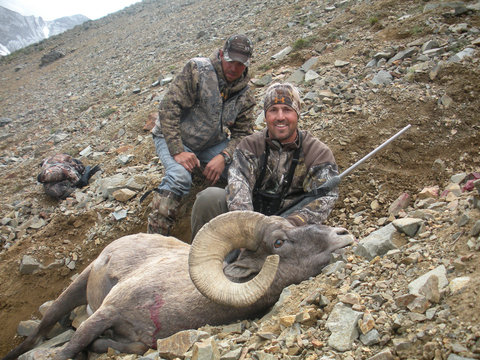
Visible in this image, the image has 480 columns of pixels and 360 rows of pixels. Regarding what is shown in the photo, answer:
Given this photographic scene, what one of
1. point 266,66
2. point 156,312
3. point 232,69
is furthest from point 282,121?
point 266,66

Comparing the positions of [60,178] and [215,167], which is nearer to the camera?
[215,167]

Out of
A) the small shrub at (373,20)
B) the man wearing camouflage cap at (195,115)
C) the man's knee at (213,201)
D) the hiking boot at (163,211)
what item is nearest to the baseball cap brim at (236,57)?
the man wearing camouflage cap at (195,115)

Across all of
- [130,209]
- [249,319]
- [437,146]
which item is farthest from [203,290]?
[437,146]

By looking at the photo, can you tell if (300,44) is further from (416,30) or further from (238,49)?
(238,49)

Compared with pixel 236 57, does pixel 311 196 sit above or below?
below

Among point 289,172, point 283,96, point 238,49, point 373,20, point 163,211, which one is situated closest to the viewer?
point 283,96

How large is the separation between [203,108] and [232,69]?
80 centimetres

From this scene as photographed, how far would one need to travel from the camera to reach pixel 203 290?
3.02m

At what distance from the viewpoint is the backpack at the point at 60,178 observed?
7723 millimetres

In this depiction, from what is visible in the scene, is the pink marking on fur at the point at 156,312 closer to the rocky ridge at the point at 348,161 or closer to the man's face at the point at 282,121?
the rocky ridge at the point at 348,161

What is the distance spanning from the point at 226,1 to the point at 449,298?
83.1ft

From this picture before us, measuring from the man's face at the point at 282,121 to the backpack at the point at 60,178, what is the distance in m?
5.70

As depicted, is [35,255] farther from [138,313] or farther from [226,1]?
[226,1]

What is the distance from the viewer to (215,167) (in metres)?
5.32
